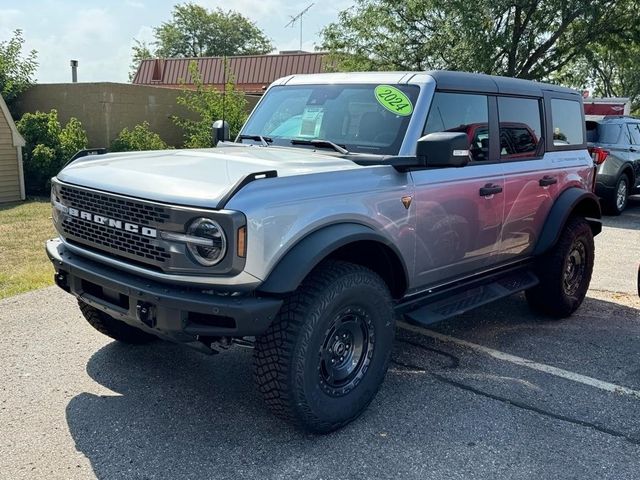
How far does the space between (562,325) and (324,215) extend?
3.14 m

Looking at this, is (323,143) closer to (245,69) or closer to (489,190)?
(489,190)

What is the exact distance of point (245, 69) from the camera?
90.8 ft

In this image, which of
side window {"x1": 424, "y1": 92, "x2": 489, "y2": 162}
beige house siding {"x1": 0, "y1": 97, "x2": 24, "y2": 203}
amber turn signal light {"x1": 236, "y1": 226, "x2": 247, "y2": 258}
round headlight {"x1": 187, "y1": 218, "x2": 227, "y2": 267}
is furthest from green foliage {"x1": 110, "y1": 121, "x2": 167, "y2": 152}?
amber turn signal light {"x1": 236, "y1": 226, "x2": 247, "y2": 258}

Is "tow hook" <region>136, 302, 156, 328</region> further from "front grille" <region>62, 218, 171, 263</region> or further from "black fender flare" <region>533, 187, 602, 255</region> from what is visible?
"black fender flare" <region>533, 187, 602, 255</region>

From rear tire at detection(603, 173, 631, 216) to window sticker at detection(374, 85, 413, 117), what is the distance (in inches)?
373

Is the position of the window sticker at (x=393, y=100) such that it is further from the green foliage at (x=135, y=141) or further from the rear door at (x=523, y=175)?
the green foliage at (x=135, y=141)

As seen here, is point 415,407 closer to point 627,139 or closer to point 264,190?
point 264,190

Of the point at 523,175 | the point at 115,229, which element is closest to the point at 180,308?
the point at 115,229

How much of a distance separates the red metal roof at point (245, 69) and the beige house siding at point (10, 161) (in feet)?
42.3

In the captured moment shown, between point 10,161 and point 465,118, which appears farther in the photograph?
point 10,161

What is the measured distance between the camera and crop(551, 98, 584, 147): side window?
18.1 feet

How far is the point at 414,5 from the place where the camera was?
15.1 meters

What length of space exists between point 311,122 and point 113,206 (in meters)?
1.68

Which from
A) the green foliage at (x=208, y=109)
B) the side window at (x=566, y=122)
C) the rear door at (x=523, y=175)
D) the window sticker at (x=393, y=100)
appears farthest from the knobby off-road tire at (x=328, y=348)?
the green foliage at (x=208, y=109)
